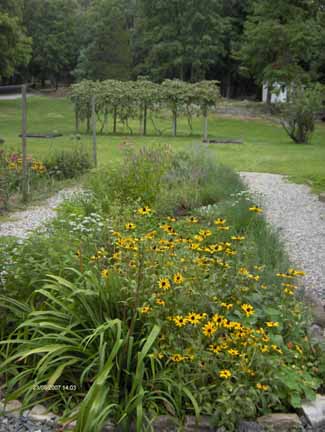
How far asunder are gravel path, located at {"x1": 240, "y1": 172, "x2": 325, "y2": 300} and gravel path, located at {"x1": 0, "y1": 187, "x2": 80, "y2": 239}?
2.46 m

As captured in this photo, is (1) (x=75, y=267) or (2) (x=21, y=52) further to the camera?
(2) (x=21, y=52)

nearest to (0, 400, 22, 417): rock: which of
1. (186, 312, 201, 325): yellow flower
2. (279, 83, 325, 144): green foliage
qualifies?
(186, 312, 201, 325): yellow flower

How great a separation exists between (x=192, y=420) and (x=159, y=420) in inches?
5.8

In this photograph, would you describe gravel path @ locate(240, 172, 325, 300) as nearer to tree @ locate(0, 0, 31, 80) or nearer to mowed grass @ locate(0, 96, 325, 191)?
mowed grass @ locate(0, 96, 325, 191)

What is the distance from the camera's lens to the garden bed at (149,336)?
8.38 feet

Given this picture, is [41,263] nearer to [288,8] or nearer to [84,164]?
[84,164]

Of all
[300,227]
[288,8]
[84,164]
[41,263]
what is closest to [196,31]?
[288,8]

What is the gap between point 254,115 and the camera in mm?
29250

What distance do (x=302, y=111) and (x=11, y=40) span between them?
1756 cm

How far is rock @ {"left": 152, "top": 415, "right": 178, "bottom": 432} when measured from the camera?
2494 mm

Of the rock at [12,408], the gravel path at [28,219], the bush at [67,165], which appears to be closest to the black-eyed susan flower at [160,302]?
the rock at [12,408]

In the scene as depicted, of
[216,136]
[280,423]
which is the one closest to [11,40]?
[216,136]

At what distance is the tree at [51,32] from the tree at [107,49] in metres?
4.71
